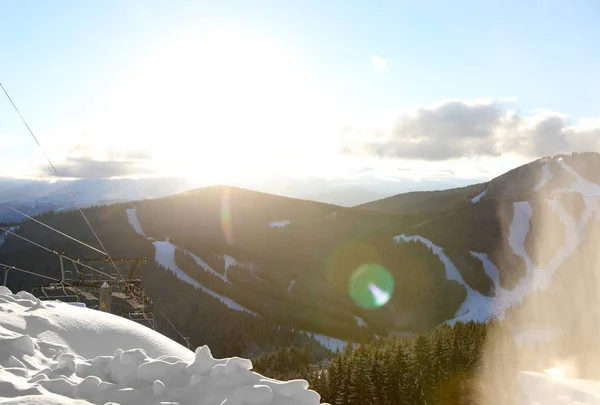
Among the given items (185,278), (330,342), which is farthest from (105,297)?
(185,278)

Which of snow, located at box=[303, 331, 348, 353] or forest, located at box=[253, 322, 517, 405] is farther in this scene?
snow, located at box=[303, 331, 348, 353]

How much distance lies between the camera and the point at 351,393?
5103 centimetres

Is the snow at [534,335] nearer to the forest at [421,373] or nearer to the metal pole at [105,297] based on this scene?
the forest at [421,373]

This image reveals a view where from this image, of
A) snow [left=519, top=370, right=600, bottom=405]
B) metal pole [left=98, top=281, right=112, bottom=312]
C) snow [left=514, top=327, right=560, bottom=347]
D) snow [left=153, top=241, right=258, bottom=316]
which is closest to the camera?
metal pole [left=98, top=281, right=112, bottom=312]

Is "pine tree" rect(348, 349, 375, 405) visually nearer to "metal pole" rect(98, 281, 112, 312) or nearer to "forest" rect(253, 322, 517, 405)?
"forest" rect(253, 322, 517, 405)

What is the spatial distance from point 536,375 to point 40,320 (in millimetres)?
82617

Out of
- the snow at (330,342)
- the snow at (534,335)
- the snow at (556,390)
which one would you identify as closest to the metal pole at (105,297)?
the snow at (556,390)

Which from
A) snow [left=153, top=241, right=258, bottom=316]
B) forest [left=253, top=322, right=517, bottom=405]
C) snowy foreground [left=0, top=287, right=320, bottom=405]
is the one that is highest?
snowy foreground [left=0, top=287, right=320, bottom=405]

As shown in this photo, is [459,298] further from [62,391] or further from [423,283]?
[62,391]

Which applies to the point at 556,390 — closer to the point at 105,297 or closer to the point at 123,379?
the point at 105,297

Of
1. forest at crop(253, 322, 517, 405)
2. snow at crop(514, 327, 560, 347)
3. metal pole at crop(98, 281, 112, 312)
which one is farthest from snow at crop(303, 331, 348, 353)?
metal pole at crop(98, 281, 112, 312)

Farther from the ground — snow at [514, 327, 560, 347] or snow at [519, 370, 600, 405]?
snow at [519, 370, 600, 405]

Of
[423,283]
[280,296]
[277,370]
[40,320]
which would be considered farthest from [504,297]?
[40,320]

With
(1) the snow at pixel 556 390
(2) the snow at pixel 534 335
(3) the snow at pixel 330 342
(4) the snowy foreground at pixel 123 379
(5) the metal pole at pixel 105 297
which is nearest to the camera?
(4) the snowy foreground at pixel 123 379
